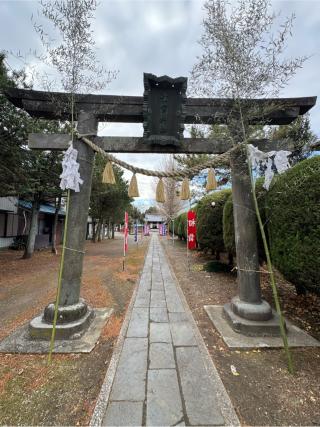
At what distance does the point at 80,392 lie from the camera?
2.41m

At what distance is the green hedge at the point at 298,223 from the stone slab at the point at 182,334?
191 centimetres

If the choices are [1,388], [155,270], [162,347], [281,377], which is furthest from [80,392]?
[155,270]

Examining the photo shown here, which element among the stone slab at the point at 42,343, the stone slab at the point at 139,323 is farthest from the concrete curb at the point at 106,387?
the stone slab at the point at 42,343

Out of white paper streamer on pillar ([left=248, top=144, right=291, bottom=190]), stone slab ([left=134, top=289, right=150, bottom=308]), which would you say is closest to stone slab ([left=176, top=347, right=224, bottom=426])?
stone slab ([left=134, top=289, right=150, bottom=308])

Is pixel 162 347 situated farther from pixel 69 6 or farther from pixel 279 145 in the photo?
pixel 69 6

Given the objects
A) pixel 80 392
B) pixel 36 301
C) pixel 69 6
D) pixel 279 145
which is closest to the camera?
pixel 80 392

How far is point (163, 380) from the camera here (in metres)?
2.56

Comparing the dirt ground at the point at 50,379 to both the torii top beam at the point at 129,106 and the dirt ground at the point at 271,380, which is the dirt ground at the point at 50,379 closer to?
the dirt ground at the point at 271,380

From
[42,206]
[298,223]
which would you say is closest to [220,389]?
[298,223]

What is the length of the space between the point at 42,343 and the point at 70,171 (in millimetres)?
2724

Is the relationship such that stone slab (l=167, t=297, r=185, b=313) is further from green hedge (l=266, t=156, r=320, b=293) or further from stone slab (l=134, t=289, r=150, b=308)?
green hedge (l=266, t=156, r=320, b=293)

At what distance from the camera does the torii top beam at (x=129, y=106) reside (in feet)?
13.1

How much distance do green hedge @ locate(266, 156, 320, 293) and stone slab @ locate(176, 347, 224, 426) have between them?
195 centimetres

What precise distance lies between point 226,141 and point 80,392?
4311 mm
